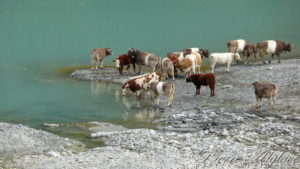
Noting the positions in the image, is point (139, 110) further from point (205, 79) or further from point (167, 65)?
point (167, 65)

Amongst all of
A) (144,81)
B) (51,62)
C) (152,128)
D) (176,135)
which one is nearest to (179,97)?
(144,81)

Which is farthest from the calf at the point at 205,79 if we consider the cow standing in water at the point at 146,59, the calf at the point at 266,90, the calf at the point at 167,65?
the cow standing in water at the point at 146,59

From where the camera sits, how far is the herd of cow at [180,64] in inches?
625

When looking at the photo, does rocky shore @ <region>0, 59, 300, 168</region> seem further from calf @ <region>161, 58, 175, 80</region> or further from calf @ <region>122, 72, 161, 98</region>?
calf @ <region>161, 58, 175, 80</region>

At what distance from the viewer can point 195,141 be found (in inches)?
440

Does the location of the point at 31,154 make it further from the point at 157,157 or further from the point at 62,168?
the point at 157,157

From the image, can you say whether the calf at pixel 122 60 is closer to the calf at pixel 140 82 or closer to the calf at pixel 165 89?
the calf at pixel 140 82

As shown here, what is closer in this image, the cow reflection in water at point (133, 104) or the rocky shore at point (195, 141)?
the rocky shore at point (195, 141)

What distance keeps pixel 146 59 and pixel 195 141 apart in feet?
41.5

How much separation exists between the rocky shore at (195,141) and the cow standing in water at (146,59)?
6775 mm

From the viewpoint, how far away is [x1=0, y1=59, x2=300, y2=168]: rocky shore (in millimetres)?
9484

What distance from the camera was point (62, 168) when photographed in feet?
29.1

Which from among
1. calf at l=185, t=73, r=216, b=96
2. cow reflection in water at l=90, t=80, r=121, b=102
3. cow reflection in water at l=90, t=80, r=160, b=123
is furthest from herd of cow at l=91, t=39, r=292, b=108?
cow reflection in water at l=90, t=80, r=121, b=102

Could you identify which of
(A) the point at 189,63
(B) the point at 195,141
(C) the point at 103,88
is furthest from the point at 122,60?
(B) the point at 195,141
